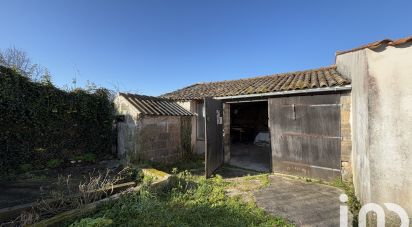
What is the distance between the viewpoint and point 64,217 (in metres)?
4.00

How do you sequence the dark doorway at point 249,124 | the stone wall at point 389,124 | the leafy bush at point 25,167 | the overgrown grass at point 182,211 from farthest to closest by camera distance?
1. the dark doorway at point 249,124
2. the leafy bush at point 25,167
3. the overgrown grass at point 182,211
4. the stone wall at point 389,124

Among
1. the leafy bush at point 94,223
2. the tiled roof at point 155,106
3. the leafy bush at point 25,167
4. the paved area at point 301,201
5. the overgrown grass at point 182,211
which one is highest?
the tiled roof at point 155,106

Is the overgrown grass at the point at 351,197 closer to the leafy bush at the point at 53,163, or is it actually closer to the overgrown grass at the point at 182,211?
the overgrown grass at the point at 182,211

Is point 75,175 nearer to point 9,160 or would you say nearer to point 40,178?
point 40,178

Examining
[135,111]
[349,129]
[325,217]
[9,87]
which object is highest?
[9,87]

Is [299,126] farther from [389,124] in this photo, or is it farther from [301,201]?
[389,124]

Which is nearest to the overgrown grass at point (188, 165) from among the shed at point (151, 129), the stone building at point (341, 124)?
the shed at point (151, 129)

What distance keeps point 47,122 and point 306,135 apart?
8631 millimetres

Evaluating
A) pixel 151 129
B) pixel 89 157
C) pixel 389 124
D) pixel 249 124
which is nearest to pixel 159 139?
pixel 151 129

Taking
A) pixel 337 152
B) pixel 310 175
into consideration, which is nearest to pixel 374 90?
pixel 337 152

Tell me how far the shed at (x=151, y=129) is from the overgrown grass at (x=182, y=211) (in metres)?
2.94

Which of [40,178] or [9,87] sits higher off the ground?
[9,87]

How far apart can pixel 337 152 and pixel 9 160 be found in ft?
32.3

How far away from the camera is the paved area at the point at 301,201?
4.43 m
